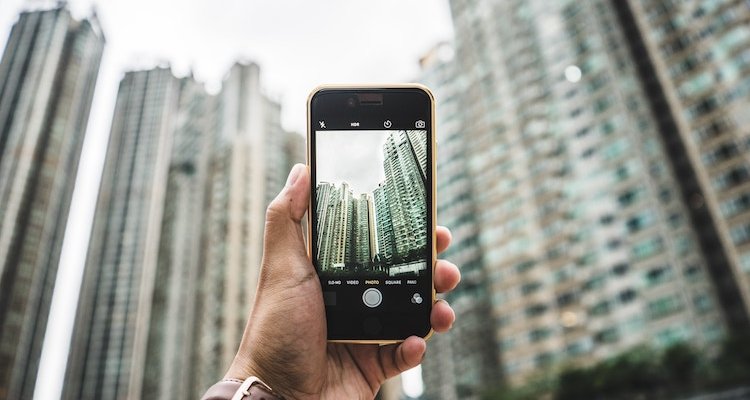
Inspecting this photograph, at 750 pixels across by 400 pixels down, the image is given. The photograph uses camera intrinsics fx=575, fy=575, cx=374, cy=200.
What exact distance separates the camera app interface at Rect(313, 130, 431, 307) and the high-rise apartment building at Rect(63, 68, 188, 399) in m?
79.0

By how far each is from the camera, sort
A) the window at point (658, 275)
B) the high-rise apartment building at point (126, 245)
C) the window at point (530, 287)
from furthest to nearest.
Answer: the high-rise apartment building at point (126, 245) < the window at point (530, 287) < the window at point (658, 275)

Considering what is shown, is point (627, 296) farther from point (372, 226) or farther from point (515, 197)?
point (372, 226)

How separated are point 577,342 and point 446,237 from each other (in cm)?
4373

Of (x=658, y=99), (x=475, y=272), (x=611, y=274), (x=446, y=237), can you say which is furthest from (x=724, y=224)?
(x=446, y=237)

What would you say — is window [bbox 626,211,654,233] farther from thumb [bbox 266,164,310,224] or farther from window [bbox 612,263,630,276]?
thumb [bbox 266,164,310,224]

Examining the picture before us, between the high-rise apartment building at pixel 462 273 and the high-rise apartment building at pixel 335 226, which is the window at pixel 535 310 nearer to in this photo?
the high-rise apartment building at pixel 462 273

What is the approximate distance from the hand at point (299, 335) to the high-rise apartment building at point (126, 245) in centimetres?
7914

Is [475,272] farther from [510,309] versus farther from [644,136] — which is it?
[644,136]

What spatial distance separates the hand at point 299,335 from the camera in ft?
6.68

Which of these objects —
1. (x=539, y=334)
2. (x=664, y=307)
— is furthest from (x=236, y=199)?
(x=664, y=307)

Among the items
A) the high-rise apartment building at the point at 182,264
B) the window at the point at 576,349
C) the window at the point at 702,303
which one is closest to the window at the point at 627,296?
the window at the point at 702,303

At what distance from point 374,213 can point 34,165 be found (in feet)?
223

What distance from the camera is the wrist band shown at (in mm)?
1625

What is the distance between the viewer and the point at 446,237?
8.01 feet
